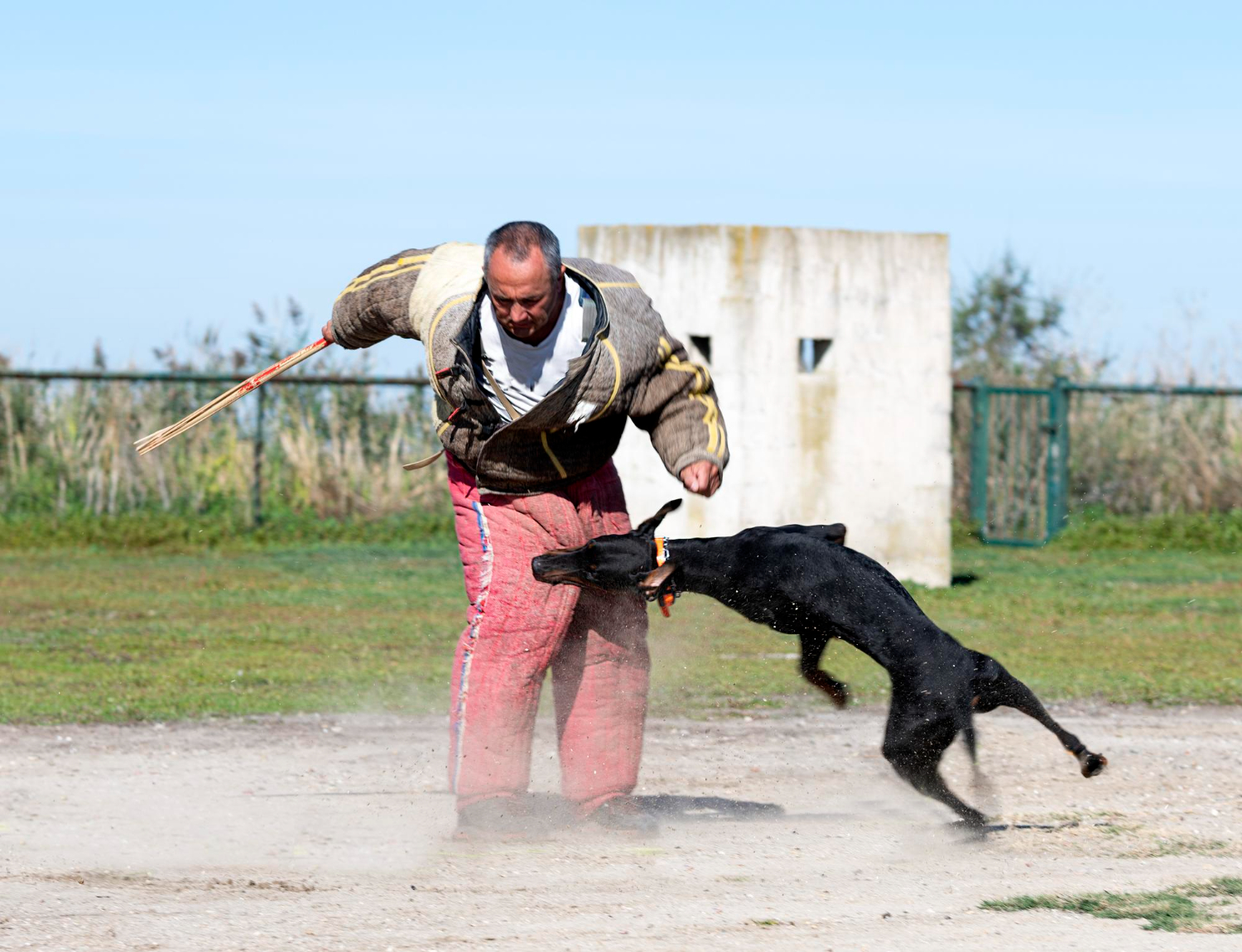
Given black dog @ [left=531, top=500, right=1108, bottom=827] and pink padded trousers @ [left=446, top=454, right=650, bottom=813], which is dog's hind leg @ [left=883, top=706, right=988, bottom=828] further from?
pink padded trousers @ [left=446, top=454, right=650, bottom=813]

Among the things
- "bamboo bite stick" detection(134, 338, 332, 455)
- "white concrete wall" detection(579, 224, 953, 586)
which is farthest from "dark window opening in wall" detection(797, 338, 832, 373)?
"bamboo bite stick" detection(134, 338, 332, 455)

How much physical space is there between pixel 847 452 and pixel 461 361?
318 inches

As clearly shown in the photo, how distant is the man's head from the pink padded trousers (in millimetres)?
658

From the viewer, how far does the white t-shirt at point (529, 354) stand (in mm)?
4629

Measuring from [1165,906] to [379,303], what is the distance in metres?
2.87

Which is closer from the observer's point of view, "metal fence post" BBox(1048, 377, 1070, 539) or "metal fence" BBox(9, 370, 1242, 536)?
"metal fence" BBox(9, 370, 1242, 536)

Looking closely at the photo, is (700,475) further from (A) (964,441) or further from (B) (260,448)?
(A) (964,441)

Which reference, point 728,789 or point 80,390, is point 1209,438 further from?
point 728,789

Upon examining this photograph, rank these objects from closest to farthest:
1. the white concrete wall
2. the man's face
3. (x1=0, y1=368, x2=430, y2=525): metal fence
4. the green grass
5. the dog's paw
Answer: the man's face, the dog's paw, the green grass, the white concrete wall, (x1=0, y1=368, x2=430, y2=525): metal fence

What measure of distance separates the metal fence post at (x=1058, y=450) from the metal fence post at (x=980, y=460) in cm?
72

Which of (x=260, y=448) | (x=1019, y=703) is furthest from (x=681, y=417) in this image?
(x=260, y=448)

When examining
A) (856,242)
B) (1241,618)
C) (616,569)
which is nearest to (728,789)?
(616,569)

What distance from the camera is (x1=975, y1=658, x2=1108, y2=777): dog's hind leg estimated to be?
480 centimetres

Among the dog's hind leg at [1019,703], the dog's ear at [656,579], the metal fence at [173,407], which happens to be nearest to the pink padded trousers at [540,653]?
the dog's ear at [656,579]
